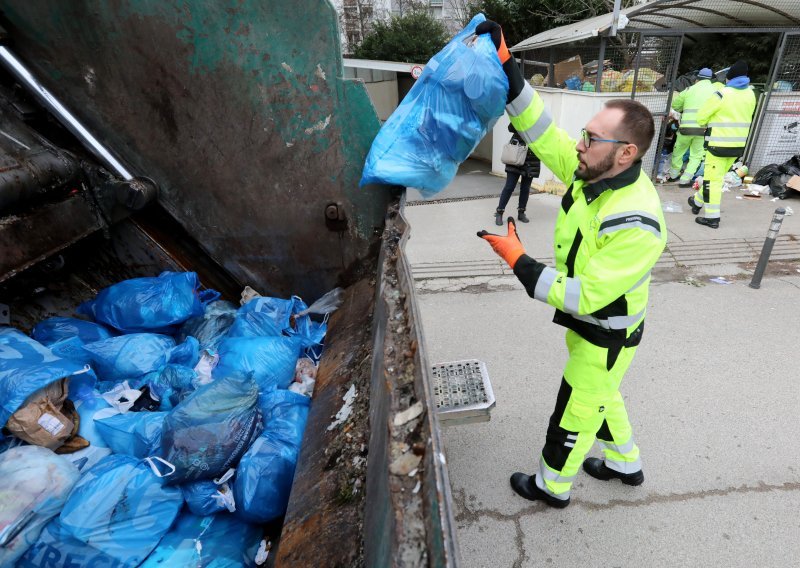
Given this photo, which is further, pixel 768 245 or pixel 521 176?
pixel 521 176

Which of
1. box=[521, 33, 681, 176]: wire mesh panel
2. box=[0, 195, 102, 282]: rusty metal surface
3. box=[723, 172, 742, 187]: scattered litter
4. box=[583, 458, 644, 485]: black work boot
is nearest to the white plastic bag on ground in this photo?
box=[0, 195, 102, 282]: rusty metal surface

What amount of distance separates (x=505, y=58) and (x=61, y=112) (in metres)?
1.92

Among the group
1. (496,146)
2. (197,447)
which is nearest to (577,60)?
(496,146)

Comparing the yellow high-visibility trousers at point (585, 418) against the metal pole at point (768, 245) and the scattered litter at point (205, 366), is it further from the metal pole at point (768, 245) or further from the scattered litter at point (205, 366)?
the metal pole at point (768, 245)

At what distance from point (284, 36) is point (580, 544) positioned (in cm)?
245

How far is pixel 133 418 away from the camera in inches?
67.1

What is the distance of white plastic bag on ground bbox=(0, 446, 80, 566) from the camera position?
1.29 meters

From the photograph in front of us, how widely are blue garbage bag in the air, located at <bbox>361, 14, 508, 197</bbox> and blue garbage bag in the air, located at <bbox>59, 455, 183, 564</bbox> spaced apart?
1.31 metres

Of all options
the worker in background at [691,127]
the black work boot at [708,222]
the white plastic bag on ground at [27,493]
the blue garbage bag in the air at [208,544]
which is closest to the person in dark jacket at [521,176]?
the black work boot at [708,222]

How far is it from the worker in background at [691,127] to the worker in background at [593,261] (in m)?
6.20

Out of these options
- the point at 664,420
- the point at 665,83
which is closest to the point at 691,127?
the point at 665,83

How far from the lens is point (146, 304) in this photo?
2.14m

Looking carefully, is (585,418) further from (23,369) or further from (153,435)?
(23,369)

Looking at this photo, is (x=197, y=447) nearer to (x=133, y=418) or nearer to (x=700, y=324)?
(x=133, y=418)
